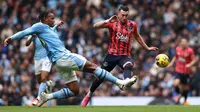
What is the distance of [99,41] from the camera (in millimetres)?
27000

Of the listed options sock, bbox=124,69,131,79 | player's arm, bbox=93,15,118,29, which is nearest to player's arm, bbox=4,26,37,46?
player's arm, bbox=93,15,118,29

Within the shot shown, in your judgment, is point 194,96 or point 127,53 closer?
point 127,53

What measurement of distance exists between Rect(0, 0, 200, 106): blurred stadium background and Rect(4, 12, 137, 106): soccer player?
7.28 meters

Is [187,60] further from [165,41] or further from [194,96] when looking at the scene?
[165,41]

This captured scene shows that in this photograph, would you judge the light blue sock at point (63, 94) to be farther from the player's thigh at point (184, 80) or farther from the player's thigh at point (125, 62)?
the player's thigh at point (184, 80)

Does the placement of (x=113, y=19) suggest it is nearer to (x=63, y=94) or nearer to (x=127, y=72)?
(x=127, y=72)

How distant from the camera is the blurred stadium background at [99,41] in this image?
24.4 m

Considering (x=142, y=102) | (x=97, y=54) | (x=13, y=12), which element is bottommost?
(x=142, y=102)

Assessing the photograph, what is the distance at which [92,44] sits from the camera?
27.0 m

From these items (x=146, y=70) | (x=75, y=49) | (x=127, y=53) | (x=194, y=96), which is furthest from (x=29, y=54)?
(x=127, y=53)

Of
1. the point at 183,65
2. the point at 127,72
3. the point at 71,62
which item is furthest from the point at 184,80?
the point at 71,62

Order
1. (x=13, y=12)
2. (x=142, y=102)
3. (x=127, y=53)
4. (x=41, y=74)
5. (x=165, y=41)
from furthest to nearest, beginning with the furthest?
(x=13, y=12) < (x=165, y=41) < (x=142, y=102) < (x=41, y=74) < (x=127, y=53)

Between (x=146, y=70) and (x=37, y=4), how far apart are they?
687 centimetres

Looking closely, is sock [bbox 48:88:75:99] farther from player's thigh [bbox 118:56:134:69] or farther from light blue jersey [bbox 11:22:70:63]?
player's thigh [bbox 118:56:134:69]
